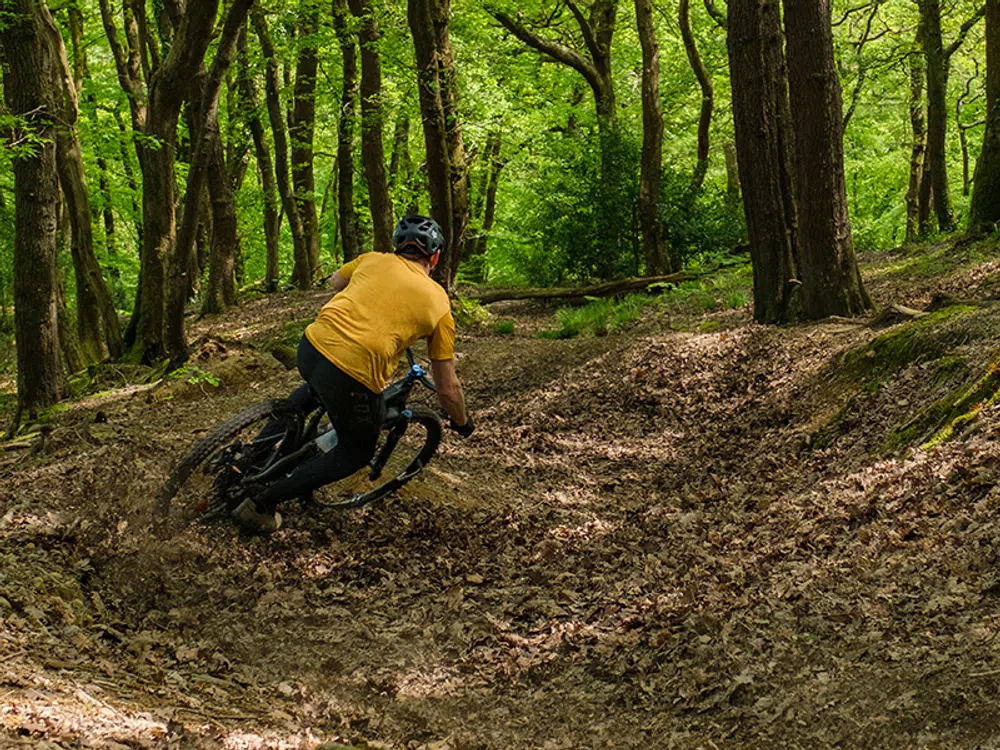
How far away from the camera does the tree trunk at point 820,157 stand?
35.9 feet

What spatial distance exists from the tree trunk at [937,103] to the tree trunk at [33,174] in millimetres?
16521

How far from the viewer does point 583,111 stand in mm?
27812

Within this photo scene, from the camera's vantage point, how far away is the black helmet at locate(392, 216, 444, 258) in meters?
6.11

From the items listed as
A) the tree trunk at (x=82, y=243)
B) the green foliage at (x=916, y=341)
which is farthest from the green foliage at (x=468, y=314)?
the green foliage at (x=916, y=341)

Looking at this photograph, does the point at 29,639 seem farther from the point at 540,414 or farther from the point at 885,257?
the point at 885,257

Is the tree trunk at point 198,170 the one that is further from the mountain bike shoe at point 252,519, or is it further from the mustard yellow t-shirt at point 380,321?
the mustard yellow t-shirt at point 380,321

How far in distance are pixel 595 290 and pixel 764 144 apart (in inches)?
269

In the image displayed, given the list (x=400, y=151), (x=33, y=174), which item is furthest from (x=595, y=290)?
(x=400, y=151)

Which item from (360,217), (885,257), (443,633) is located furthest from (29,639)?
(360,217)

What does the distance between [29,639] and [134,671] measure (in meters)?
0.54

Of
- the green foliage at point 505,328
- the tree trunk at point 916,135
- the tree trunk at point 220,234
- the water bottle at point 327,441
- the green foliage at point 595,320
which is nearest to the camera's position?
the water bottle at point 327,441

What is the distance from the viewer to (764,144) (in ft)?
41.1

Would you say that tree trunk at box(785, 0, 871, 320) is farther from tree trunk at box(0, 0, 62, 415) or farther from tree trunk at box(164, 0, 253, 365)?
tree trunk at box(0, 0, 62, 415)

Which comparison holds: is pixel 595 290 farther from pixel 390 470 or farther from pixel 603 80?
pixel 390 470
